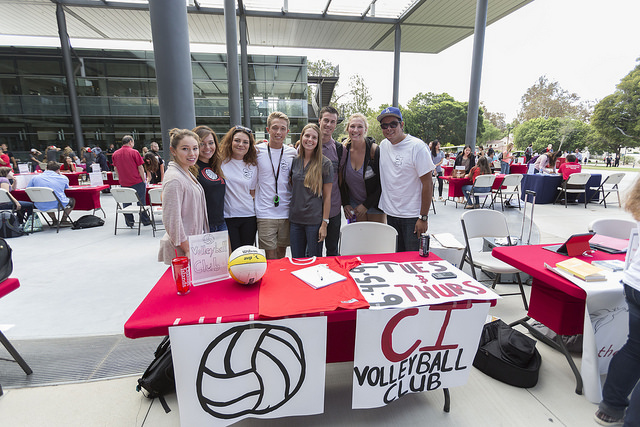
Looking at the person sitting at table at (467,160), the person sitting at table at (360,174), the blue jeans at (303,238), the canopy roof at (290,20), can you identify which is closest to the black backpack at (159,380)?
the blue jeans at (303,238)

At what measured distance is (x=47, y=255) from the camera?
14.5 feet

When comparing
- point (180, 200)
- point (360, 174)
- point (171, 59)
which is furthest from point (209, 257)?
point (171, 59)

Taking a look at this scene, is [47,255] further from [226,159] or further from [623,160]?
[623,160]

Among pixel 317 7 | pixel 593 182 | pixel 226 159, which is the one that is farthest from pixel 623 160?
pixel 226 159

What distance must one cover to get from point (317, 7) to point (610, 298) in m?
12.9

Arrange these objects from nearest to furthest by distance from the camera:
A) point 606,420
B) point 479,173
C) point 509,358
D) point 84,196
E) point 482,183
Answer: point 606,420 < point 509,358 < point 84,196 < point 482,183 < point 479,173

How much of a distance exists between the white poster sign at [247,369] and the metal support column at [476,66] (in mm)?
9451

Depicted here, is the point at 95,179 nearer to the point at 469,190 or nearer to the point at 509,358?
the point at 509,358

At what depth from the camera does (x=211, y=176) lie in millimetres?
2402

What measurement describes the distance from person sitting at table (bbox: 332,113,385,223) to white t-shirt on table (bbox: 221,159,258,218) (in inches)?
38.0

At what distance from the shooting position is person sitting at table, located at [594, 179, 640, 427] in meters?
1.42

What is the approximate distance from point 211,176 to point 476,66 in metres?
10.7

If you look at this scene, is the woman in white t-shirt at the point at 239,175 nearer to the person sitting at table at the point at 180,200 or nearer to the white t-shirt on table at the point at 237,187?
the white t-shirt on table at the point at 237,187

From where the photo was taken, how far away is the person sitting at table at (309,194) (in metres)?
2.53
